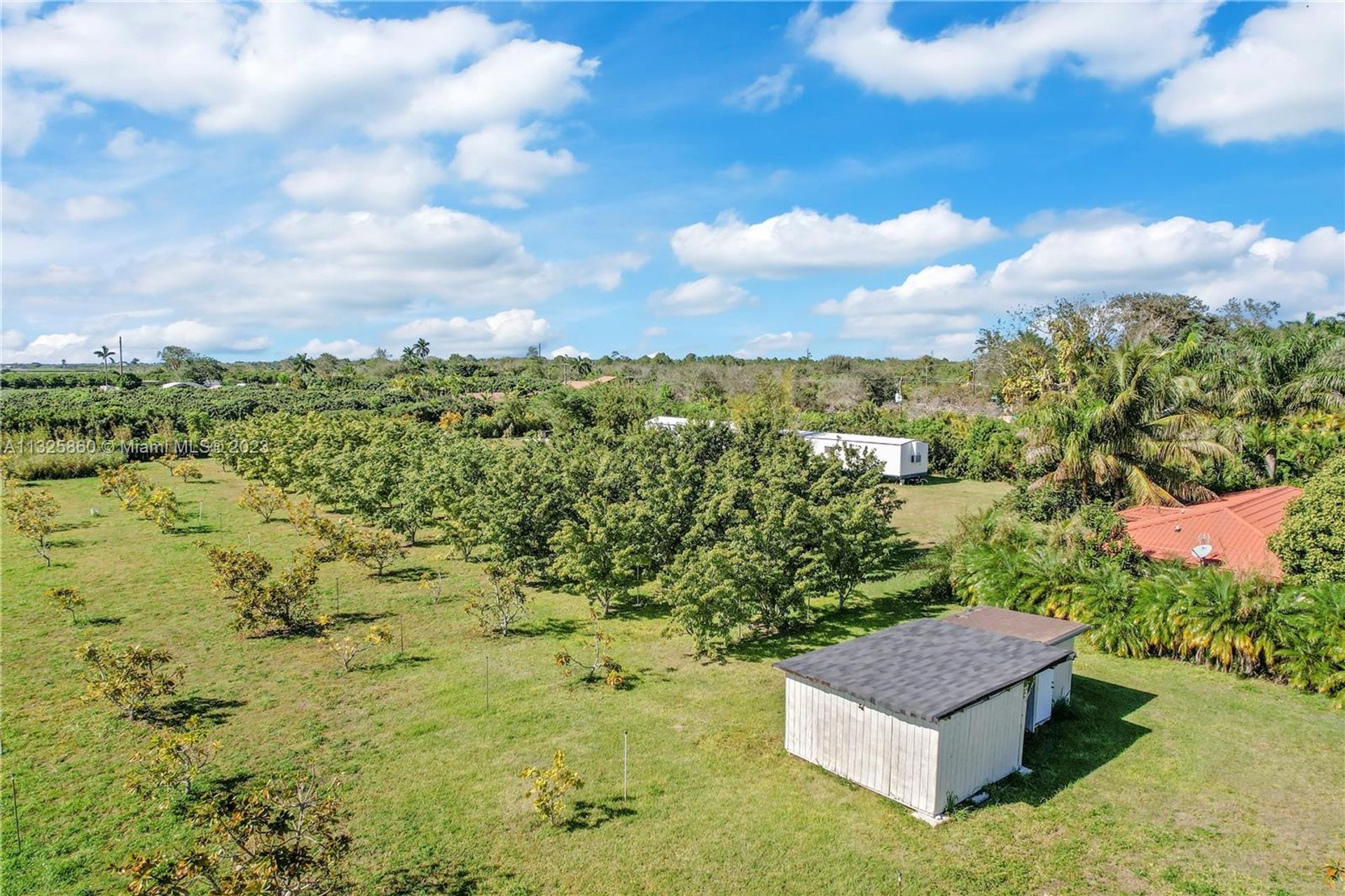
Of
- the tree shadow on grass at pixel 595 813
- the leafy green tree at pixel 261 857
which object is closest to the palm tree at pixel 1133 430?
the tree shadow on grass at pixel 595 813

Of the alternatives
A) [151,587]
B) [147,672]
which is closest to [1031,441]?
A: [147,672]

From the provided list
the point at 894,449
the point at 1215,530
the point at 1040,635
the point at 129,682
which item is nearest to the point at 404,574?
the point at 129,682

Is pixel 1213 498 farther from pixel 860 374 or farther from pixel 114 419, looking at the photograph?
pixel 114 419

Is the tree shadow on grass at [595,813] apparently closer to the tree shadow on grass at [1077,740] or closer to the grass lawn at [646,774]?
the grass lawn at [646,774]

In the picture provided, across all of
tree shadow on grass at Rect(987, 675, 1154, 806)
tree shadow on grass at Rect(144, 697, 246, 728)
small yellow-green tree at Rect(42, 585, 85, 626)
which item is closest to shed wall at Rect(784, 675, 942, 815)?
tree shadow on grass at Rect(987, 675, 1154, 806)

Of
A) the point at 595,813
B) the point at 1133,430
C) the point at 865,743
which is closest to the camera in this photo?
the point at 595,813

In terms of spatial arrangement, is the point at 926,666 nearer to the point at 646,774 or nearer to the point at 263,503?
the point at 646,774

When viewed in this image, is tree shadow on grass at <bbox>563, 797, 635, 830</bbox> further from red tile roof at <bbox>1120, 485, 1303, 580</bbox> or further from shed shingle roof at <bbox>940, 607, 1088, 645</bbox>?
red tile roof at <bbox>1120, 485, 1303, 580</bbox>

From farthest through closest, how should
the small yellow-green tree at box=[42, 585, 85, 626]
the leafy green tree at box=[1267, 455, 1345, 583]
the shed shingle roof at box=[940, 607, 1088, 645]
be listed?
the small yellow-green tree at box=[42, 585, 85, 626] → the leafy green tree at box=[1267, 455, 1345, 583] → the shed shingle roof at box=[940, 607, 1088, 645]
